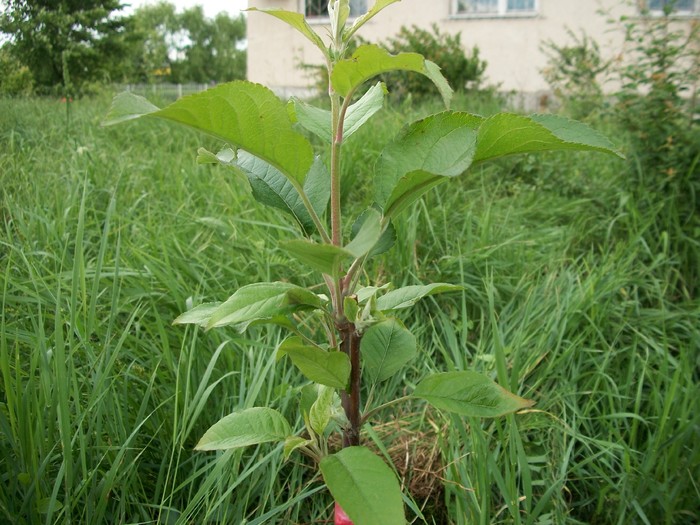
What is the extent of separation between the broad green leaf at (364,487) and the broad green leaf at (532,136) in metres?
0.44

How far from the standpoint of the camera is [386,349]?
0.98m

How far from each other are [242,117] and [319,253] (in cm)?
18

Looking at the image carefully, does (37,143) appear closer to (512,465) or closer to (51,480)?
(51,480)

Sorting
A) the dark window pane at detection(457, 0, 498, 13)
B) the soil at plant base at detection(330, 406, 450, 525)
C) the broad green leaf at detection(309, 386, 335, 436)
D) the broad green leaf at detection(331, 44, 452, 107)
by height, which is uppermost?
the dark window pane at detection(457, 0, 498, 13)

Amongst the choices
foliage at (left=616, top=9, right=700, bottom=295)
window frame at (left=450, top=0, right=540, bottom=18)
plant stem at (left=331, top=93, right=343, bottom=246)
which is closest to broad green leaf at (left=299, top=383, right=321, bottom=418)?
plant stem at (left=331, top=93, right=343, bottom=246)

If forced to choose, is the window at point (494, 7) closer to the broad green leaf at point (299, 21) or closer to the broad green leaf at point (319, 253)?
the broad green leaf at point (299, 21)

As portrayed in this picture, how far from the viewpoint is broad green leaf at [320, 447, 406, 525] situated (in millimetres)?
764

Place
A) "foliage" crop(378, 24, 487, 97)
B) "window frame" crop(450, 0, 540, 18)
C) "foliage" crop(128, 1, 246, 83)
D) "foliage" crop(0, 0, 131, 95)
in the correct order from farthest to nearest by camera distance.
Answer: "foliage" crop(128, 1, 246, 83) → "window frame" crop(450, 0, 540, 18) → "foliage" crop(378, 24, 487, 97) → "foliage" crop(0, 0, 131, 95)

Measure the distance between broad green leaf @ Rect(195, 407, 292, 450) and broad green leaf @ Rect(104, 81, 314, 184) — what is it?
41 cm

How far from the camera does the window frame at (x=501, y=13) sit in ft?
30.3

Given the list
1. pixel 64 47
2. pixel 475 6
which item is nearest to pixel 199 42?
pixel 475 6

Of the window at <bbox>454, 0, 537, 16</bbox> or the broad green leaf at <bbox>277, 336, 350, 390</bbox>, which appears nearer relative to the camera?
the broad green leaf at <bbox>277, 336, 350, 390</bbox>

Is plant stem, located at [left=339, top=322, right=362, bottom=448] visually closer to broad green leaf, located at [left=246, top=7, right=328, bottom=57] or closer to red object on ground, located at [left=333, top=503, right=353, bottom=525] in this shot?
red object on ground, located at [left=333, top=503, right=353, bottom=525]

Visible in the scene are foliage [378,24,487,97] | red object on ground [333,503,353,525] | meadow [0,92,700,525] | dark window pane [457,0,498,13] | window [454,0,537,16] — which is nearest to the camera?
red object on ground [333,503,353,525]
